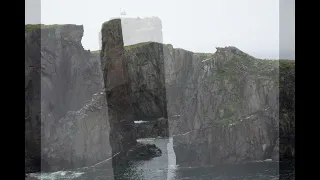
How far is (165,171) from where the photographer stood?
43.6 metres

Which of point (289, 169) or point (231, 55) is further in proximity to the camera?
point (231, 55)

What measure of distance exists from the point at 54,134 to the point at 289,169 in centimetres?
2629

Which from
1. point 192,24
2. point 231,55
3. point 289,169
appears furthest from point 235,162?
point 192,24

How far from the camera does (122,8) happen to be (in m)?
37.5

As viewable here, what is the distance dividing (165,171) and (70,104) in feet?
49.8

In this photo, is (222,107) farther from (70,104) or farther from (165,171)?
(70,104)

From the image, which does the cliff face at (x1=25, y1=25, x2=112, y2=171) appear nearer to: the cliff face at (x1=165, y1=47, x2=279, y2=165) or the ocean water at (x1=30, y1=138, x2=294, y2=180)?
the ocean water at (x1=30, y1=138, x2=294, y2=180)

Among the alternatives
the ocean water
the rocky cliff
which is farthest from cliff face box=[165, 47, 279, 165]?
the ocean water

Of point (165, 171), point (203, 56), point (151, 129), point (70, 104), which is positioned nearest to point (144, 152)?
point (165, 171)

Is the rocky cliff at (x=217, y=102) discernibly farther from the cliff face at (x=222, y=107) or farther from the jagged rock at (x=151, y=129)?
the jagged rock at (x=151, y=129)

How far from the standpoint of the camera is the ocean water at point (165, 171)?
41125 mm

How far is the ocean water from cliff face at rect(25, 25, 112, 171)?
6.53 ft
